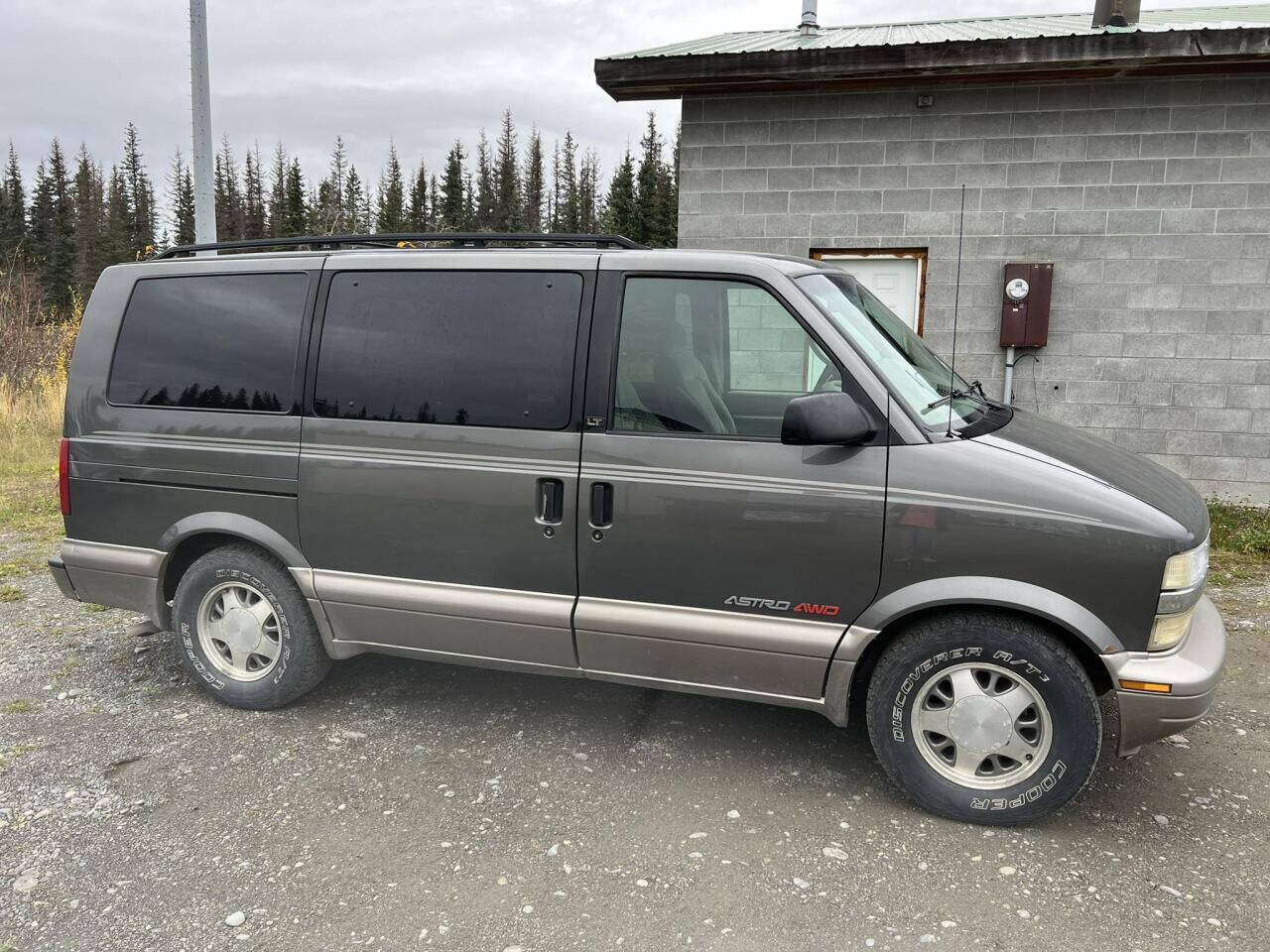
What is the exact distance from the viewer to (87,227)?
68438 millimetres

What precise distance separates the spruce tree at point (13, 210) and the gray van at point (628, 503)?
6775 centimetres

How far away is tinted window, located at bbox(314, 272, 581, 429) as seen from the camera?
3.62 m

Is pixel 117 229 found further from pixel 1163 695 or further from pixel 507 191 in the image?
pixel 1163 695

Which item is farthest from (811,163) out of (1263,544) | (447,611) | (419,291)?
(447,611)

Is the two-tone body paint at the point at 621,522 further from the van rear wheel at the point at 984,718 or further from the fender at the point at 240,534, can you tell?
Answer: the van rear wheel at the point at 984,718

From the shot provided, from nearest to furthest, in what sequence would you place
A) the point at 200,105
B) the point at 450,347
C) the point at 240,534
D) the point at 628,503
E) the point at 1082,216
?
the point at 628,503
the point at 450,347
the point at 240,534
the point at 1082,216
the point at 200,105

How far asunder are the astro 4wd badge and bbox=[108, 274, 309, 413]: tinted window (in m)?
2.10

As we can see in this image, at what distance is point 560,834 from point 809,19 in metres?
8.97

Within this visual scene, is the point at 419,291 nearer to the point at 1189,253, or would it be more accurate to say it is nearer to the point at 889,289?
the point at 889,289

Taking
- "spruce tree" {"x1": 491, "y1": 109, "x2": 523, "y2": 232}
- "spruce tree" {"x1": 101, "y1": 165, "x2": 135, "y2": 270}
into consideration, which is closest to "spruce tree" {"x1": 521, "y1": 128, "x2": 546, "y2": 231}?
"spruce tree" {"x1": 491, "y1": 109, "x2": 523, "y2": 232}

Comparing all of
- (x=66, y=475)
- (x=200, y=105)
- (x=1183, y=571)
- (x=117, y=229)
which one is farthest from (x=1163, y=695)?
(x=117, y=229)

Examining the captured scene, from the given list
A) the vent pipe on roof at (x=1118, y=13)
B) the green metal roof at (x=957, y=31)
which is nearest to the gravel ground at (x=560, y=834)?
the green metal roof at (x=957, y=31)

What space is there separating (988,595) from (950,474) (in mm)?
432

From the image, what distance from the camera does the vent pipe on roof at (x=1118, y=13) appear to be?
801cm
